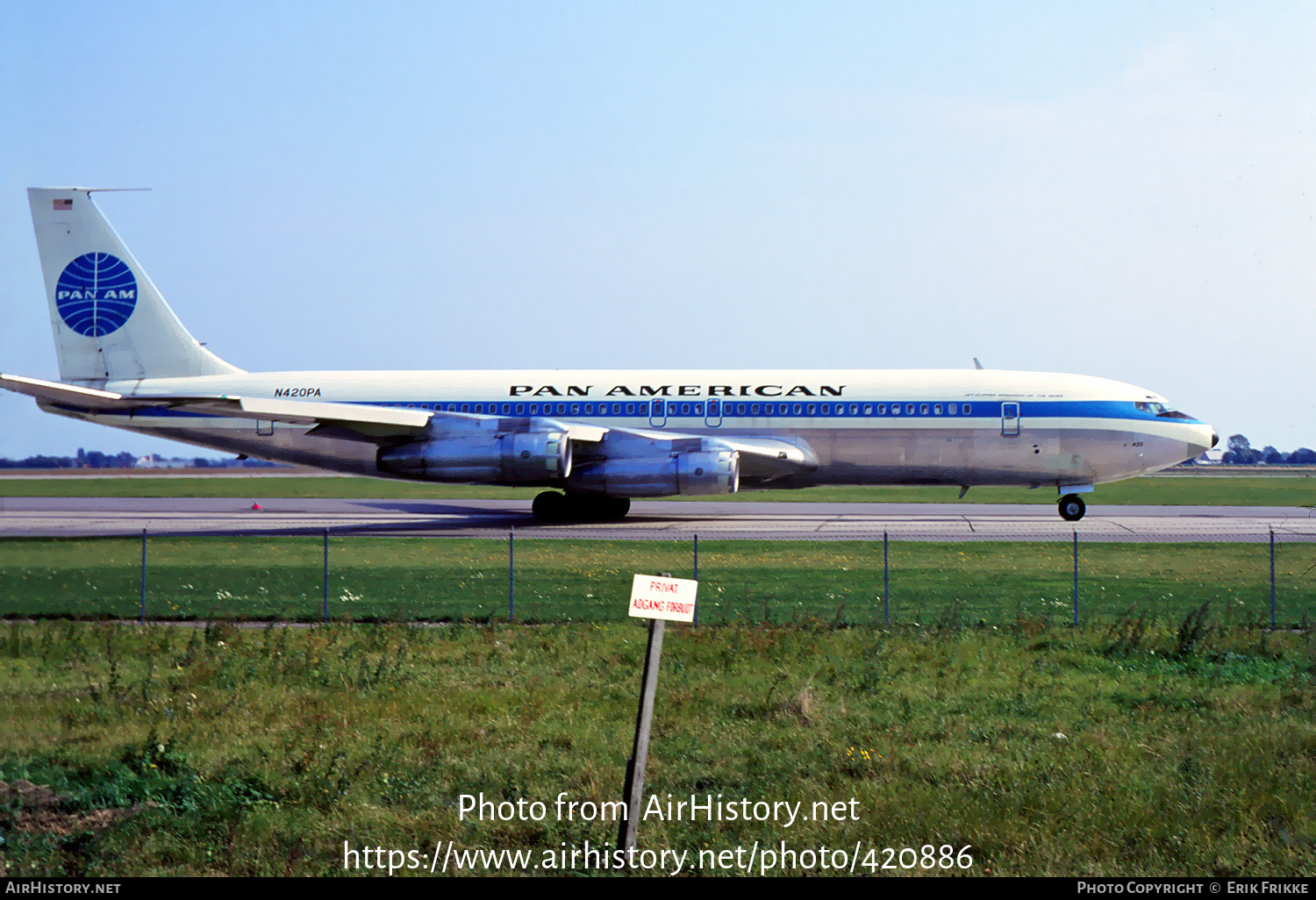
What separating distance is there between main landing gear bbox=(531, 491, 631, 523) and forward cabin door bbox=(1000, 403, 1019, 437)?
12099 millimetres

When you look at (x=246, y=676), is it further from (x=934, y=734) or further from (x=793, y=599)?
(x=793, y=599)

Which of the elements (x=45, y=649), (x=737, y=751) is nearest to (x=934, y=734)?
(x=737, y=751)

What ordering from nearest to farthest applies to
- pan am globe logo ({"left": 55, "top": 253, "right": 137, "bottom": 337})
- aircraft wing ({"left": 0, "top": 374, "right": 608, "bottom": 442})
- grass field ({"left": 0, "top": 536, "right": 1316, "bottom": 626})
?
1. grass field ({"left": 0, "top": 536, "right": 1316, "bottom": 626})
2. aircraft wing ({"left": 0, "top": 374, "right": 608, "bottom": 442})
3. pan am globe logo ({"left": 55, "top": 253, "right": 137, "bottom": 337})

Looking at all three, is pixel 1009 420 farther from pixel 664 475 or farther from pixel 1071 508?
pixel 664 475

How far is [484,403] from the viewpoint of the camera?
33875mm

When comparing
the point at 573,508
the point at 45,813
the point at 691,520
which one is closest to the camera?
the point at 45,813

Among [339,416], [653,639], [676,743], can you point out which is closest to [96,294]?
[339,416]

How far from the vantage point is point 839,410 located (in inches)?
1262

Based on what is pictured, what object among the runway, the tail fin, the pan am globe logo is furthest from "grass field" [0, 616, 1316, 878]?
the pan am globe logo

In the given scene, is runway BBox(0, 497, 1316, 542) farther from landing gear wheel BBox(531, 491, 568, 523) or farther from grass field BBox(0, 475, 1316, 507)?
grass field BBox(0, 475, 1316, 507)

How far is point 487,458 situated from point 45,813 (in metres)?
22.8

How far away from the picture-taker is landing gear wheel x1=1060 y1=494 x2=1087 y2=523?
32.8 meters
